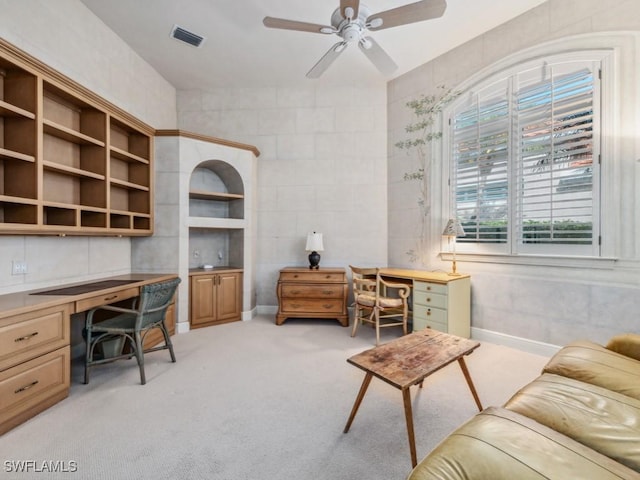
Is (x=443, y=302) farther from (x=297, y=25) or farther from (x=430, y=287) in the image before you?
(x=297, y=25)

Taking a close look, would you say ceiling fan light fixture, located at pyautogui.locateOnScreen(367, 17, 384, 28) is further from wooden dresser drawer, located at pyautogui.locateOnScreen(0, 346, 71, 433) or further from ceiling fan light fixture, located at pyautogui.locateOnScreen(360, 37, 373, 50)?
wooden dresser drawer, located at pyautogui.locateOnScreen(0, 346, 71, 433)

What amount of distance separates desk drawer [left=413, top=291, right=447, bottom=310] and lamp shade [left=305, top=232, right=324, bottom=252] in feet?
4.75

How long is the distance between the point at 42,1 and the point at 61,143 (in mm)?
1185

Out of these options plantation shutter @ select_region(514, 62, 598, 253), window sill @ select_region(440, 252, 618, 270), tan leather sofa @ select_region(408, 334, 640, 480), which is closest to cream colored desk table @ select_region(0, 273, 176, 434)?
tan leather sofa @ select_region(408, 334, 640, 480)

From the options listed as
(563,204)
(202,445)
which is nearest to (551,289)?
(563,204)

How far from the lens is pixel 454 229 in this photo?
3.29 meters

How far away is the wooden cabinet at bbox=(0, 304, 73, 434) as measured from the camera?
172 cm

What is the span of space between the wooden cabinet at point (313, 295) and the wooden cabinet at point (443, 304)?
1.00 meters

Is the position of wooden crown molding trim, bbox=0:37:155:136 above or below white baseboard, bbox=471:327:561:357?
above

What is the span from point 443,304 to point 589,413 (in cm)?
184

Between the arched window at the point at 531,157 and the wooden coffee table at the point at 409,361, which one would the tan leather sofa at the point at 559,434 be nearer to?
the wooden coffee table at the point at 409,361

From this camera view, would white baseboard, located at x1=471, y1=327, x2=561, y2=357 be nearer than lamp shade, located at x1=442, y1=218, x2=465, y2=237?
Yes

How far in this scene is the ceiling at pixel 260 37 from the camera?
113 inches

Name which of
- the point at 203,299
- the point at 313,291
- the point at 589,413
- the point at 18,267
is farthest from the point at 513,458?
the point at 203,299
